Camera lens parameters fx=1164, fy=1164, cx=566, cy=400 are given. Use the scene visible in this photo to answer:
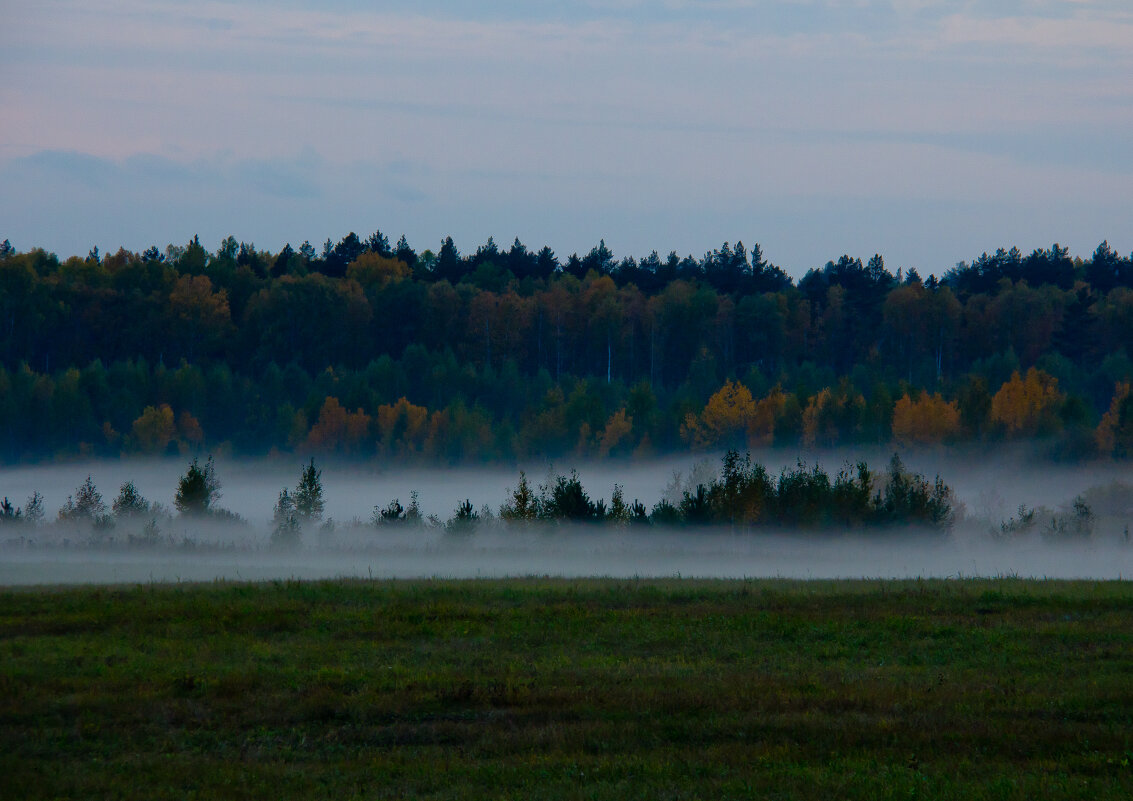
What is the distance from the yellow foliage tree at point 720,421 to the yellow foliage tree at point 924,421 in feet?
57.6

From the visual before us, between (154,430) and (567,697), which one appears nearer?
(567,697)

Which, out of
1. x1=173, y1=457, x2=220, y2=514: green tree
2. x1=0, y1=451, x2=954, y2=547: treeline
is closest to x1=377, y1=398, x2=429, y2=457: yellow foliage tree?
x1=0, y1=451, x2=954, y2=547: treeline

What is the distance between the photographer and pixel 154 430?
5782 inches

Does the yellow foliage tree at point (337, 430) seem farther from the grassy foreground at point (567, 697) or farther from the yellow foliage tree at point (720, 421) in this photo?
the grassy foreground at point (567, 697)

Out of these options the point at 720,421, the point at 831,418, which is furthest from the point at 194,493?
the point at 831,418

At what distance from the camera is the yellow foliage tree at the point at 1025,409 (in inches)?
5374

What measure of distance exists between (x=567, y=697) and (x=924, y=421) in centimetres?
12462

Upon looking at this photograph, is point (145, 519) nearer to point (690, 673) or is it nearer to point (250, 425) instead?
point (250, 425)

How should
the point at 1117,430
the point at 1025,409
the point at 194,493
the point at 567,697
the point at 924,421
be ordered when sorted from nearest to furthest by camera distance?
the point at 567,697 → the point at 194,493 → the point at 1117,430 → the point at 924,421 → the point at 1025,409

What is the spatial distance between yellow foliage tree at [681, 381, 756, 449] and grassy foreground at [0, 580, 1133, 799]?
114 m

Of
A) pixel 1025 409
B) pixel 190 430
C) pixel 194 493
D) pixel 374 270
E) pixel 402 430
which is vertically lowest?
pixel 194 493

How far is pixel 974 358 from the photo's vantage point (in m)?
165

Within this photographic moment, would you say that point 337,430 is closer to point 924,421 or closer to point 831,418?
point 831,418

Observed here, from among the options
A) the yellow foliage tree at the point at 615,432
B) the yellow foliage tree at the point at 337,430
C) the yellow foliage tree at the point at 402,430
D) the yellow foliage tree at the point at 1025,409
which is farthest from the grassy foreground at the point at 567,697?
the yellow foliage tree at the point at 337,430
